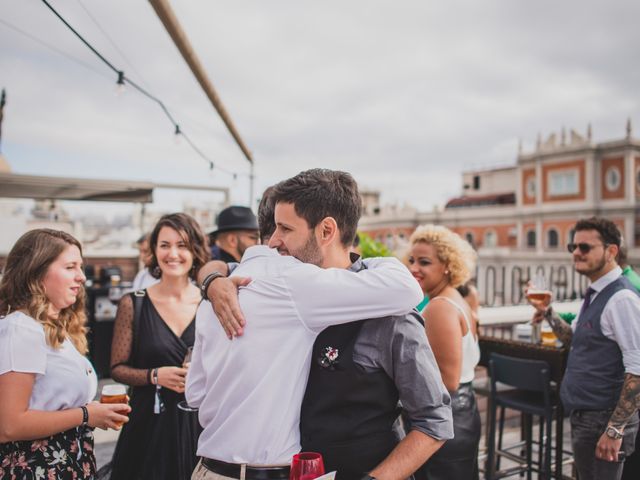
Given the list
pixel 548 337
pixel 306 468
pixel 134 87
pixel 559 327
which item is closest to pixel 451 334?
pixel 306 468

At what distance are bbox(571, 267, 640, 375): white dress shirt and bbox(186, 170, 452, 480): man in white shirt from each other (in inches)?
67.5

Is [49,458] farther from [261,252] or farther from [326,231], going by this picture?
[326,231]

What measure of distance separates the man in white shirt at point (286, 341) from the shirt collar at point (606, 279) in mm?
1934

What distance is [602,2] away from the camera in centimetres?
1057

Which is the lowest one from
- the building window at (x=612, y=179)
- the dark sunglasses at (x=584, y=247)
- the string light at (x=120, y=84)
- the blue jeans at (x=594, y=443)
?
the blue jeans at (x=594, y=443)

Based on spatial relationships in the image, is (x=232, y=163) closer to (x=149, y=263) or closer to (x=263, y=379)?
(x=149, y=263)

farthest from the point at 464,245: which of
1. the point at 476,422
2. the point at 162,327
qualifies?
the point at 162,327

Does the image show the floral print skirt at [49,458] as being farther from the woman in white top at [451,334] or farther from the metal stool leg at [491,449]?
the metal stool leg at [491,449]

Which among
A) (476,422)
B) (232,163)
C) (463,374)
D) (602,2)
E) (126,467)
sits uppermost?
(602,2)

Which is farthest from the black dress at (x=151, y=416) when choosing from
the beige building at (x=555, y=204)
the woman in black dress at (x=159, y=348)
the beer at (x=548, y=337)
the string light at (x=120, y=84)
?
the beige building at (x=555, y=204)

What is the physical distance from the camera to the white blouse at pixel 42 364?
171cm

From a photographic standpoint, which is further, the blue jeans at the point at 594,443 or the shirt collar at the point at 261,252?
the blue jeans at the point at 594,443

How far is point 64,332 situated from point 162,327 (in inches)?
24.2

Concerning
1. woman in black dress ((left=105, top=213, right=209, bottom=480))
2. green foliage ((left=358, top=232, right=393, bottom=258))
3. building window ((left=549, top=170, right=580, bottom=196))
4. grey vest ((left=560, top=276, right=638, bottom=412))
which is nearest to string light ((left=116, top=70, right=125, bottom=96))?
woman in black dress ((left=105, top=213, right=209, bottom=480))
